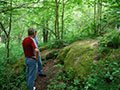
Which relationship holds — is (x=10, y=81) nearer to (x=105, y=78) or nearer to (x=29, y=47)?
(x=29, y=47)

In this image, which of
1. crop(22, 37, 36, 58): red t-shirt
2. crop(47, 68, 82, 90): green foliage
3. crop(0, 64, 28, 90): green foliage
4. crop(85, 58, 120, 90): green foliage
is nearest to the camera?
crop(85, 58, 120, 90): green foliage

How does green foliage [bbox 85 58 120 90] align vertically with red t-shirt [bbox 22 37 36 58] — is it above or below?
below

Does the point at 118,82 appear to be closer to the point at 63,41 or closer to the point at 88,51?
the point at 88,51

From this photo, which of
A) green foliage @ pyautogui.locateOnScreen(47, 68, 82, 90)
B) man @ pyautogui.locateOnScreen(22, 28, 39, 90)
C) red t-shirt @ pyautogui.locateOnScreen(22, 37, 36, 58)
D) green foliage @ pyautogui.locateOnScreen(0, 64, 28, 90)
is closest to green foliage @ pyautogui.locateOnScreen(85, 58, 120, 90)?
green foliage @ pyautogui.locateOnScreen(47, 68, 82, 90)

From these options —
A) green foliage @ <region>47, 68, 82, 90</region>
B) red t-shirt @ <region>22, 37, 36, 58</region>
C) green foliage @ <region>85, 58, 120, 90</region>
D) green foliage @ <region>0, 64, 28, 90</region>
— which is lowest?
green foliage @ <region>0, 64, 28, 90</region>

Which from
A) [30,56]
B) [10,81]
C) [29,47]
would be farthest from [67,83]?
[10,81]

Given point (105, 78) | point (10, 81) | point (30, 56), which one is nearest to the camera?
point (105, 78)

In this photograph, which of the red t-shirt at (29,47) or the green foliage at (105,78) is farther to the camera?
the red t-shirt at (29,47)

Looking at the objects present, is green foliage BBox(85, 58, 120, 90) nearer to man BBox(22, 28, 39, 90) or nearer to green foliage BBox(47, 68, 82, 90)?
green foliage BBox(47, 68, 82, 90)

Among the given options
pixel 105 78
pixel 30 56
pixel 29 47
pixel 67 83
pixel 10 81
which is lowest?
pixel 10 81

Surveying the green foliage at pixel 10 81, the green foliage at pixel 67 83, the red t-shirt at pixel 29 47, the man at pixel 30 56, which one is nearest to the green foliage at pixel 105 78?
the green foliage at pixel 67 83

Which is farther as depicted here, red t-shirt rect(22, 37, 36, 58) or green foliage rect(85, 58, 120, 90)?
red t-shirt rect(22, 37, 36, 58)

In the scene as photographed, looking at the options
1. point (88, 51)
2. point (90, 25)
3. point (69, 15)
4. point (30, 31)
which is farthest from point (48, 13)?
point (88, 51)

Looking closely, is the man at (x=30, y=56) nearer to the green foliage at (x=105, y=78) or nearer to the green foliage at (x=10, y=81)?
the green foliage at (x=10, y=81)
